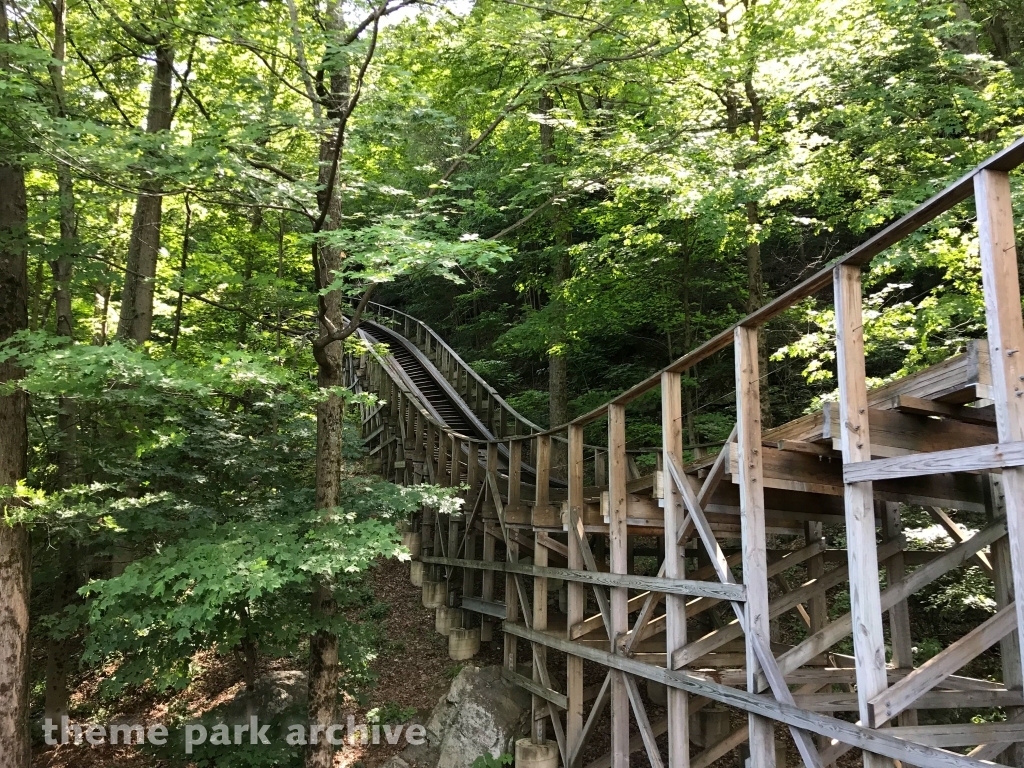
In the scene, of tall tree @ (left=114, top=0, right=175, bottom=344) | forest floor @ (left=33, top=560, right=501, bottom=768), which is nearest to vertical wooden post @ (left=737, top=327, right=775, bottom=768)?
forest floor @ (left=33, top=560, right=501, bottom=768)

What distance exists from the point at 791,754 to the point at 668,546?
4.38 metres

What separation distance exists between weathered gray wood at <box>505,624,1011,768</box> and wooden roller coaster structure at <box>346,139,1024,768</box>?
12mm

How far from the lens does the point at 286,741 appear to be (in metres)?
7.42

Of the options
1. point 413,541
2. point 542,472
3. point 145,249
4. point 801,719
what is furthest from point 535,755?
point 145,249

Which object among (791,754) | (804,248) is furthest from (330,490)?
(804,248)

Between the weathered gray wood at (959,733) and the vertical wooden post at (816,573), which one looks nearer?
the weathered gray wood at (959,733)

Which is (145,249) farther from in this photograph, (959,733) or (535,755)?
(959,733)

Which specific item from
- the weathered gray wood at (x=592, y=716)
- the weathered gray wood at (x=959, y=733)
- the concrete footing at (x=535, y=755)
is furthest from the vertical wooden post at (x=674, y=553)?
the concrete footing at (x=535, y=755)

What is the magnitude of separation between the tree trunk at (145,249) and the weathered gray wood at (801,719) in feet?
21.3

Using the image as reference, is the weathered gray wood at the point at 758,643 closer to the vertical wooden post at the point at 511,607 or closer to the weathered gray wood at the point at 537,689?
the weathered gray wood at the point at 537,689

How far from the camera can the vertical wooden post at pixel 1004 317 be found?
8.72ft

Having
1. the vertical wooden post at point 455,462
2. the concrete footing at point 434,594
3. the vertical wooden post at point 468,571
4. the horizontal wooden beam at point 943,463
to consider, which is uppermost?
the vertical wooden post at point 455,462

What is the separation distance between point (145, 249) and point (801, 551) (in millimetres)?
8397

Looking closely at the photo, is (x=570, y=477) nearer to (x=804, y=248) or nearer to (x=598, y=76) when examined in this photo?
(x=598, y=76)
